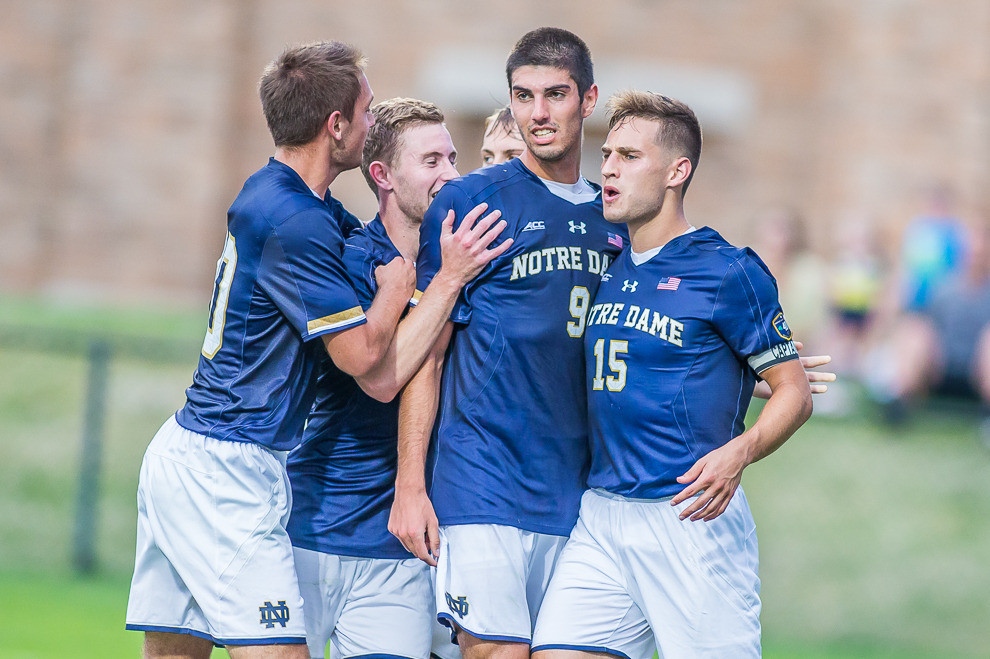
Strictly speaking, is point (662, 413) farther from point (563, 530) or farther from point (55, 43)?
point (55, 43)

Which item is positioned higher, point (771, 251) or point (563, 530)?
point (771, 251)

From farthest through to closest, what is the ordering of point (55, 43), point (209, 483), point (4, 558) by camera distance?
point (55, 43), point (4, 558), point (209, 483)

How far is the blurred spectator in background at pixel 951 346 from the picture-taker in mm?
10227

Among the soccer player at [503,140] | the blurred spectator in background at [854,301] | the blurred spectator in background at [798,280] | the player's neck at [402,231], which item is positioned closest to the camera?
the player's neck at [402,231]

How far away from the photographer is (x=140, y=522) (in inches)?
168

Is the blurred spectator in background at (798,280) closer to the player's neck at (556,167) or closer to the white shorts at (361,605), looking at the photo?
the player's neck at (556,167)

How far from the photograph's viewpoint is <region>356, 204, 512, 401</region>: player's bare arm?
13.9 ft

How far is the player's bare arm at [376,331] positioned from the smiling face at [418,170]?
436mm

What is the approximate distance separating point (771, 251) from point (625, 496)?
25.4 feet

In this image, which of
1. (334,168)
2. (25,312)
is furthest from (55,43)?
(334,168)

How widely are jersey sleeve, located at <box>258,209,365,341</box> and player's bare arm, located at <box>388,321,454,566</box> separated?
0.35 metres

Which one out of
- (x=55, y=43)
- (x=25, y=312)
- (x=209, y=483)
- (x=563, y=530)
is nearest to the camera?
(x=209, y=483)

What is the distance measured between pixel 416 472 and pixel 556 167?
1215mm

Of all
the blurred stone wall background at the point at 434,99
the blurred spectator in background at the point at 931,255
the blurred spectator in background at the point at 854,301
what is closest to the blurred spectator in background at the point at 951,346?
the blurred spectator in background at the point at 931,255
